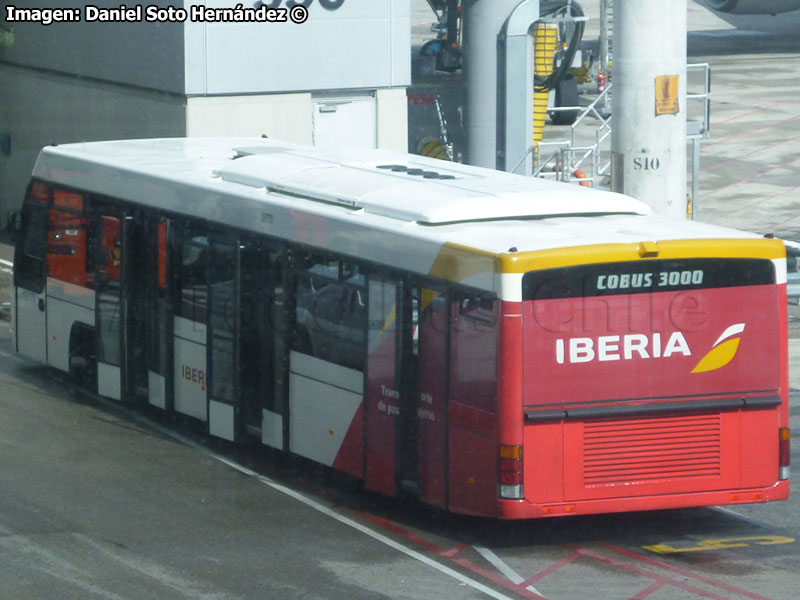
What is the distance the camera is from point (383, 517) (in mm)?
12023

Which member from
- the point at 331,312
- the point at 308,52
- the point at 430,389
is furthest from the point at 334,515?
the point at 308,52

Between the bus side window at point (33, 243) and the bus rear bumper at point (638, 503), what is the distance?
8.17 m

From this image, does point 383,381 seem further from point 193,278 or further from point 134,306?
point 134,306

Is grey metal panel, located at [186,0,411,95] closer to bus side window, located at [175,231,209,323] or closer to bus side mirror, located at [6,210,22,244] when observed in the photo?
bus side mirror, located at [6,210,22,244]

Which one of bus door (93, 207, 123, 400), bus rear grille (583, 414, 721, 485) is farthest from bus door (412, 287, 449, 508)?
bus door (93, 207, 123, 400)

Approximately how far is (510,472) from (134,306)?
19.9 feet

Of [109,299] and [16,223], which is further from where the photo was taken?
[16,223]

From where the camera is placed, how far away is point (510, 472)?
10.5 meters

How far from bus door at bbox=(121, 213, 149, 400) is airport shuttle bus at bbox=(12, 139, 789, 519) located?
93 cm

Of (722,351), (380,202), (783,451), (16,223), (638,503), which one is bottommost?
(638,503)

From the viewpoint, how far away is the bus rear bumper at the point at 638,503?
416 inches

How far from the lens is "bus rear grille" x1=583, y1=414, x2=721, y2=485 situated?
35.2 ft

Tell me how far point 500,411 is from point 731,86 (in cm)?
3625

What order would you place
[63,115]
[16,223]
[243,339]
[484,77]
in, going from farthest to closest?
[63,115]
[484,77]
[16,223]
[243,339]
